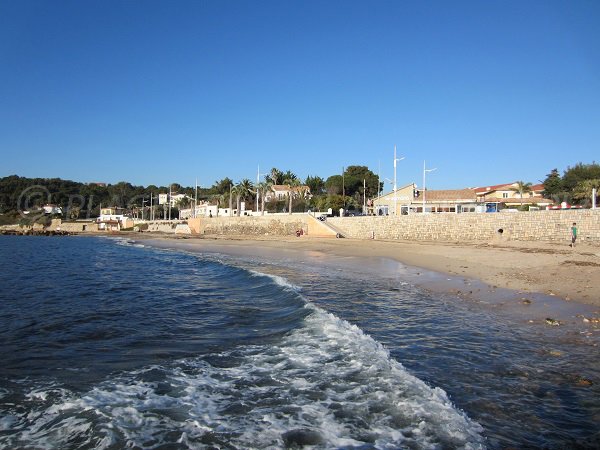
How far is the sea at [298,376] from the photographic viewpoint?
475 centimetres

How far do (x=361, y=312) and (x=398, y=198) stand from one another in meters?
52.0

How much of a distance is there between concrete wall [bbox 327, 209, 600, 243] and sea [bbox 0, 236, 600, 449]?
18.6 meters

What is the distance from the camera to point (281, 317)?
1114 centimetres

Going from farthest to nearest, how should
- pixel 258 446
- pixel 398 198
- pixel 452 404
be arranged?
pixel 398 198 < pixel 452 404 < pixel 258 446

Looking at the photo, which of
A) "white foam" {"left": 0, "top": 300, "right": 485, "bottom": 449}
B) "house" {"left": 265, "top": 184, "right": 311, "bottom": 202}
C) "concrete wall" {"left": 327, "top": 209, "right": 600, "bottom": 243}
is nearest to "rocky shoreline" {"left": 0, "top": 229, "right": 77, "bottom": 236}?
"house" {"left": 265, "top": 184, "right": 311, "bottom": 202}

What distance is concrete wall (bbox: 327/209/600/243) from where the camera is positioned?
1060 inches

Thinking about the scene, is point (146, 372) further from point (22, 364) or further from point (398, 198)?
point (398, 198)

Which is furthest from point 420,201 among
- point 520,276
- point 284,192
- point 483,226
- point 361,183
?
point 284,192

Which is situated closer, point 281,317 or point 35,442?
point 35,442

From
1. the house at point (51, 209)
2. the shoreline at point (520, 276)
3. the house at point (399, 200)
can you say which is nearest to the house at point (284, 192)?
the house at point (399, 200)

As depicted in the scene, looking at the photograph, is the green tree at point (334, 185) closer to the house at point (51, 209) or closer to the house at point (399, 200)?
the house at point (399, 200)

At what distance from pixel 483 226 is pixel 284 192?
7450 cm

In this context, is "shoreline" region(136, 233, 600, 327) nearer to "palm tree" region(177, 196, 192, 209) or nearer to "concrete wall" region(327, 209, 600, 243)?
"concrete wall" region(327, 209, 600, 243)

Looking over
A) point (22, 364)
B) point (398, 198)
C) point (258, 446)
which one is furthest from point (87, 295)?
point (398, 198)
